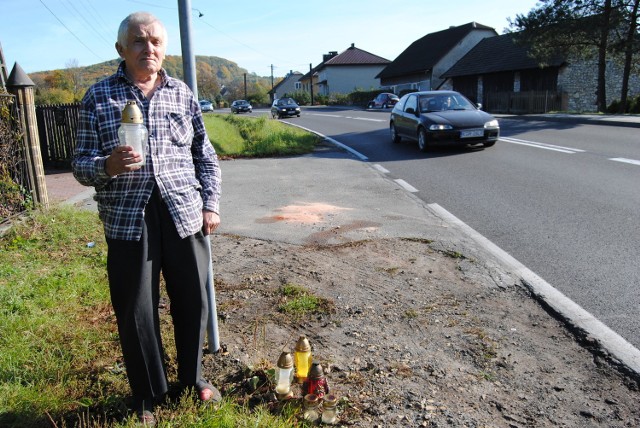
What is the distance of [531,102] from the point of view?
114 feet

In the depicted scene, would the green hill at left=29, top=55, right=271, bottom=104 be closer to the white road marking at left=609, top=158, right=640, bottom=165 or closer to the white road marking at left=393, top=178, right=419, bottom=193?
the white road marking at left=393, top=178, right=419, bottom=193

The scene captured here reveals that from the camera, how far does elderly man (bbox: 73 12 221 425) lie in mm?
2439

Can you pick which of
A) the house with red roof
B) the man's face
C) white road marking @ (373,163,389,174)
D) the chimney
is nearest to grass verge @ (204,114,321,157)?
white road marking @ (373,163,389,174)

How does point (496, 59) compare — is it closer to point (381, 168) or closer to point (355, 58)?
point (381, 168)

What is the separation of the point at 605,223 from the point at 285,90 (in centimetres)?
12380

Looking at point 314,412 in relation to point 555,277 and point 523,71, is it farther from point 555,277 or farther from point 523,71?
point 523,71

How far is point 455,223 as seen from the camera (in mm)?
6812

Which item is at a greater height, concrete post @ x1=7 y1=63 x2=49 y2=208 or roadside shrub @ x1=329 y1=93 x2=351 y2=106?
roadside shrub @ x1=329 y1=93 x2=351 y2=106

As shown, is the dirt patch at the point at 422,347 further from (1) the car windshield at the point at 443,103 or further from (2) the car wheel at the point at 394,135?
(2) the car wheel at the point at 394,135

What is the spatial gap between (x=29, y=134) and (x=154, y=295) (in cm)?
564

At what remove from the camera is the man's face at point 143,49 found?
241 cm

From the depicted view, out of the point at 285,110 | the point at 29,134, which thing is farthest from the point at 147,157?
the point at 285,110

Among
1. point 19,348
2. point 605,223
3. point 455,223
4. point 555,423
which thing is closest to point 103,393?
point 19,348

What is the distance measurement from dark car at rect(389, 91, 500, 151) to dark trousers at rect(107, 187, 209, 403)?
11.6m
